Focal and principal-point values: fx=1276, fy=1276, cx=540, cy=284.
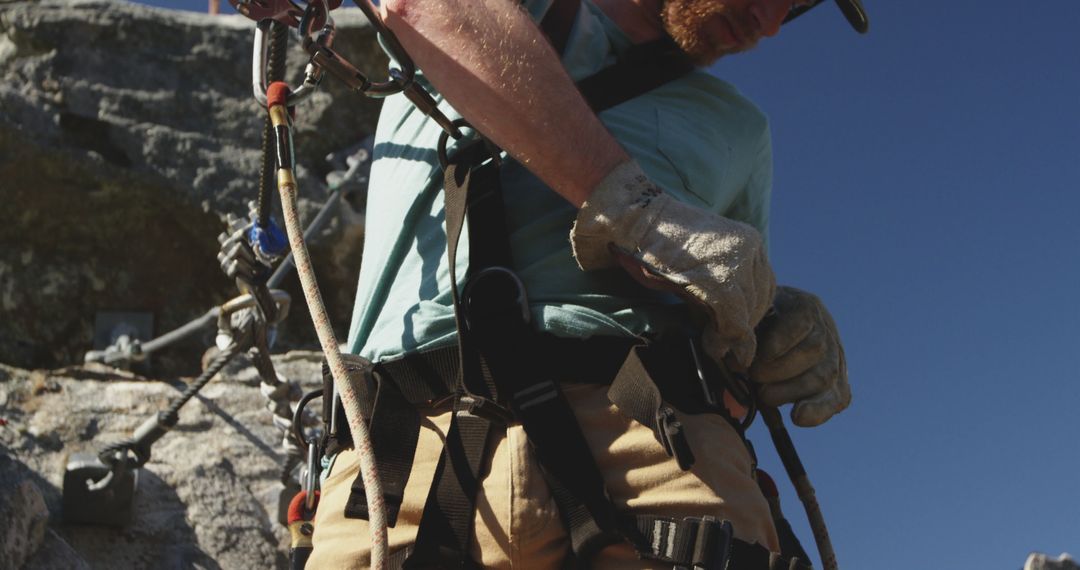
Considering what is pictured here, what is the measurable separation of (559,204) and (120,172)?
156 inches

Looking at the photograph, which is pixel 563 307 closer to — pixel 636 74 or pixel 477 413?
pixel 477 413

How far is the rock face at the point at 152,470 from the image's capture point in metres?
3.78

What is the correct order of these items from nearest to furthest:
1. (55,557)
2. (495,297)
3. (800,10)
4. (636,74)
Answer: (495,297), (636,74), (800,10), (55,557)

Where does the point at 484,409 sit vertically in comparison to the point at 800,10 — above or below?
below

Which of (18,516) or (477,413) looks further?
(18,516)

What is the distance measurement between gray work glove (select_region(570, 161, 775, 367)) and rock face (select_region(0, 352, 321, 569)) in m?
2.22

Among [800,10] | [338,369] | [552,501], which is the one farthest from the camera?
[800,10]

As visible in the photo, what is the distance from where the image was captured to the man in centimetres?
213

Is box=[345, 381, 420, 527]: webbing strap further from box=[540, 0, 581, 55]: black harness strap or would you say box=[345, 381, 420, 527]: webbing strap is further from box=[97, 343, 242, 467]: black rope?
box=[97, 343, 242, 467]: black rope

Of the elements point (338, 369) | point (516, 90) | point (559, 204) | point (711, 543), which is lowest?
point (711, 543)

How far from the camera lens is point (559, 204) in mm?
2379

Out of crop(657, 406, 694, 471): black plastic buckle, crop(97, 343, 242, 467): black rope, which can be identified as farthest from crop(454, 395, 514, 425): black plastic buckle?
crop(97, 343, 242, 467): black rope

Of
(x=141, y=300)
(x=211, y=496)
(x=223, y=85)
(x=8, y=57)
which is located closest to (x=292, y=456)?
(x=211, y=496)

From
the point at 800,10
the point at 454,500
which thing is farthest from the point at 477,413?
the point at 800,10
